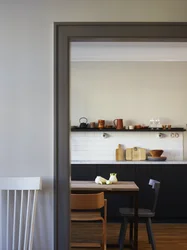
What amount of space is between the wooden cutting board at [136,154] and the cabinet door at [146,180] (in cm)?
43

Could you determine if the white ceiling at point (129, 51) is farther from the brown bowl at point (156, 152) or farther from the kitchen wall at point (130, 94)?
the brown bowl at point (156, 152)

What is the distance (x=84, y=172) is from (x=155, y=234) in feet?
4.63

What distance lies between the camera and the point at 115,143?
5.64 meters

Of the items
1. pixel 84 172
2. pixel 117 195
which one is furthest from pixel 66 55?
pixel 117 195

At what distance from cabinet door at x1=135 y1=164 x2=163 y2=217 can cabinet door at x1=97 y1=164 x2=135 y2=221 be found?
11 cm

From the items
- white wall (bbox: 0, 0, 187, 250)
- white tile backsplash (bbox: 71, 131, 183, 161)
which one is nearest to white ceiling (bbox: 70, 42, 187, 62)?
white tile backsplash (bbox: 71, 131, 183, 161)

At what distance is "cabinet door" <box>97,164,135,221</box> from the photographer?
16.5 ft

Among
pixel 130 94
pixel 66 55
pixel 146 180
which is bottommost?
pixel 146 180

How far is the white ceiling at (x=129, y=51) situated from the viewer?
15.7 feet

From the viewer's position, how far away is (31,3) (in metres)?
2.45

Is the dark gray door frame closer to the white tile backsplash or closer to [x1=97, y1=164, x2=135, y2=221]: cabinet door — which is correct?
[x1=97, y1=164, x2=135, y2=221]: cabinet door

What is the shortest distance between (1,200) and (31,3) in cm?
151

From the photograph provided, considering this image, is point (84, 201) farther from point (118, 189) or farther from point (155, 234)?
point (155, 234)

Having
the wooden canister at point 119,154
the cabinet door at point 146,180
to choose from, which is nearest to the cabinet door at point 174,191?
the cabinet door at point 146,180
